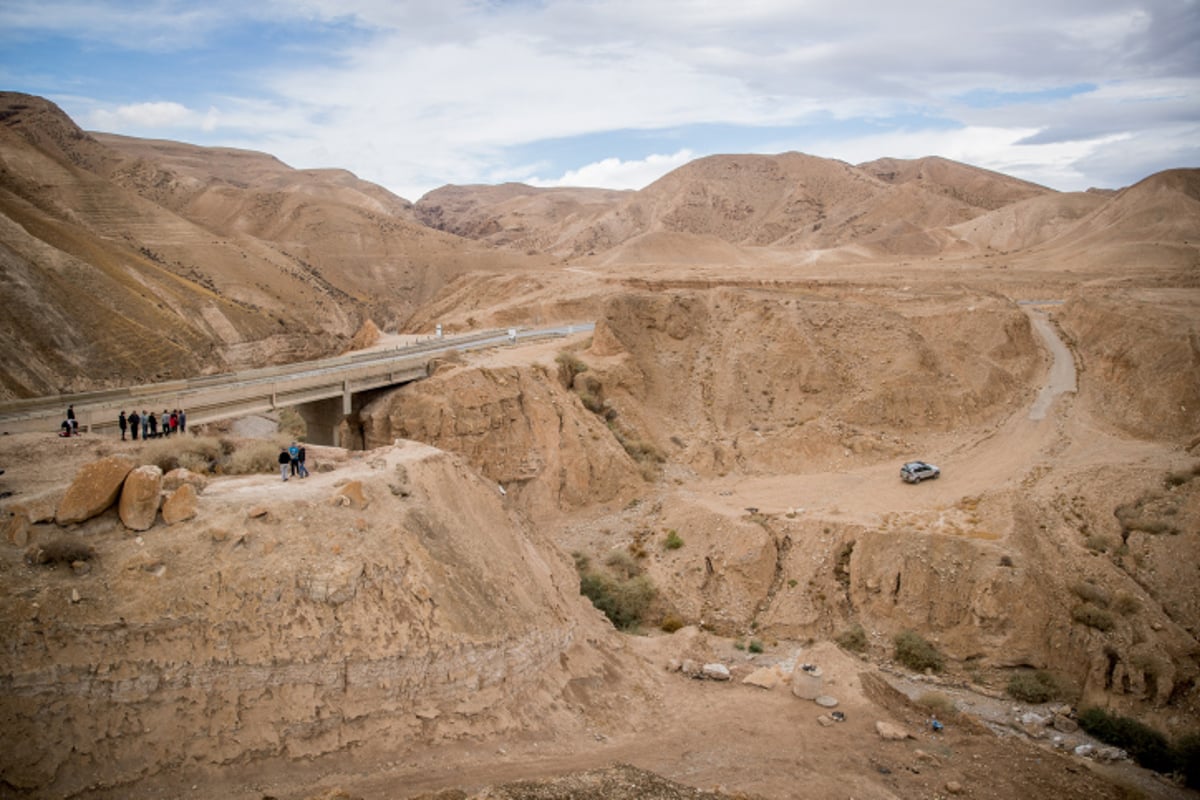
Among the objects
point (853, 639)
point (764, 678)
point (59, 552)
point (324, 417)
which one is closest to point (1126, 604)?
point (853, 639)

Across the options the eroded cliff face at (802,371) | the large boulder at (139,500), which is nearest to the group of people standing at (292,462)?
the large boulder at (139,500)

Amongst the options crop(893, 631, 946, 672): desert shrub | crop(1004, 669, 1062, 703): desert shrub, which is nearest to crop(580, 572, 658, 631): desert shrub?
crop(893, 631, 946, 672): desert shrub

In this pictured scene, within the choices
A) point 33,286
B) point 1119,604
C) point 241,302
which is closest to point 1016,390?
point 1119,604

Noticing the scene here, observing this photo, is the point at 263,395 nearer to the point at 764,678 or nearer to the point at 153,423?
the point at 153,423

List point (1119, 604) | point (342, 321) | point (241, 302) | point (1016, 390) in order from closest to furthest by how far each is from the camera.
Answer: point (1119, 604) → point (1016, 390) → point (241, 302) → point (342, 321)

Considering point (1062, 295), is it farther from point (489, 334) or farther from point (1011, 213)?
point (1011, 213)

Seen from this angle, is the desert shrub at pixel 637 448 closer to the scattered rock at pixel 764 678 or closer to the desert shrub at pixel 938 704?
the scattered rock at pixel 764 678
